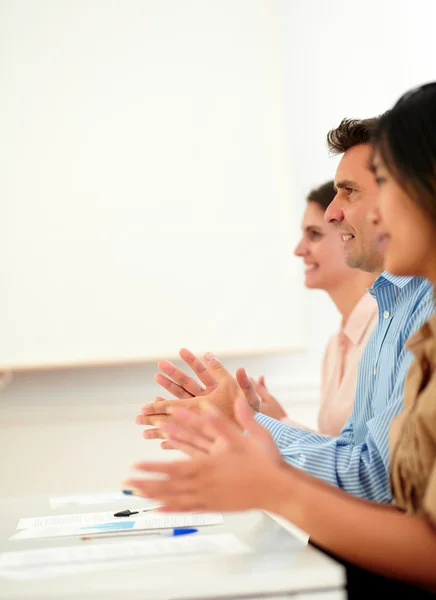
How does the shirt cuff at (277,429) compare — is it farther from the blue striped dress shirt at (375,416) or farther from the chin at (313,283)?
the chin at (313,283)

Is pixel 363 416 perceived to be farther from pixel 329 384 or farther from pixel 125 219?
pixel 125 219

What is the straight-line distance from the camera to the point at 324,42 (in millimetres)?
3471

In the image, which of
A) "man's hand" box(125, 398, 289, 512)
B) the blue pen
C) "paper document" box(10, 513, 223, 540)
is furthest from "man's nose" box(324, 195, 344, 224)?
"man's hand" box(125, 398, 289, 512)

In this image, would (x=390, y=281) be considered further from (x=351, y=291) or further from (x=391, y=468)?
(x=351, y=291)

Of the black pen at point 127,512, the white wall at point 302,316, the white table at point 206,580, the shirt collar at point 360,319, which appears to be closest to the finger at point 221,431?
the white table at point 206,580

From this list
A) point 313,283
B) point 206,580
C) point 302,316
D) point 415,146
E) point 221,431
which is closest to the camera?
point 206,580

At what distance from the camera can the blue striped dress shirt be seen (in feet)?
4.42

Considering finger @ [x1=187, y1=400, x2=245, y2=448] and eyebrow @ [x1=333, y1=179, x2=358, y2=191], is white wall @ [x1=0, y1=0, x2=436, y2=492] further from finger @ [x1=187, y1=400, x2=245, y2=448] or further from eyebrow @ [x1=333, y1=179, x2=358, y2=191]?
finger @ [x1=187, y1=400, x2=245, y2=448]

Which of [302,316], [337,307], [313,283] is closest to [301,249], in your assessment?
A: [313,283]

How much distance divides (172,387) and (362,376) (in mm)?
441

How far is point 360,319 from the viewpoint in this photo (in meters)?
2.67

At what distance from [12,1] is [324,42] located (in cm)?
131

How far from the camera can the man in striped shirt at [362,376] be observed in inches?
53.6

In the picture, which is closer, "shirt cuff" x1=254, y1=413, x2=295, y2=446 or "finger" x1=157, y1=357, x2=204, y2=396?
"shirt cuff" x1=254, y1=413, x2=295, y2=446
